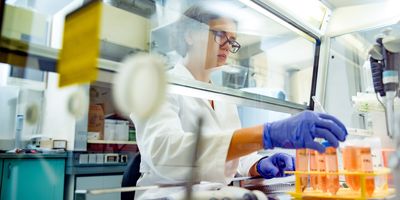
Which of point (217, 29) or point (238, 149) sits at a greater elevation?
point (217, 29)

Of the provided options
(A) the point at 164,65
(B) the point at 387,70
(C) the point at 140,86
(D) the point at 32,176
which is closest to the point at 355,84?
(B) the point at 387,70

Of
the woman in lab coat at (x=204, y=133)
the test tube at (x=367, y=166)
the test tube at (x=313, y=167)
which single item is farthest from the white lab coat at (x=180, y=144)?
the test tube at (x=367, y=166)

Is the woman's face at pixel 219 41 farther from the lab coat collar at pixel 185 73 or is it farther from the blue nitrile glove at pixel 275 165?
the blue nitrile glove at pixel 275 165

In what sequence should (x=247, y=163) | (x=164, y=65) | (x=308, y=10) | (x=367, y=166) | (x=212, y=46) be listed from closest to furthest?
(x=164, y=65) < (x=367, y=166) < (x=212, y=46) < (x=247, y=163) < (x=308, y=10)

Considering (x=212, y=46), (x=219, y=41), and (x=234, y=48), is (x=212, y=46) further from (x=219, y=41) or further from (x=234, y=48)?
(x=234, y=48)

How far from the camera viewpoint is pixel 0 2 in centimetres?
65

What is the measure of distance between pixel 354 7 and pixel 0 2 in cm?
209

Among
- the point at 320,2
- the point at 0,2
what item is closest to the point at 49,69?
the point at 0,2

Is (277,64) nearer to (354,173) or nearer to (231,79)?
(231,79)

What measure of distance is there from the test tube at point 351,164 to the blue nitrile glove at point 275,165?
496 mm

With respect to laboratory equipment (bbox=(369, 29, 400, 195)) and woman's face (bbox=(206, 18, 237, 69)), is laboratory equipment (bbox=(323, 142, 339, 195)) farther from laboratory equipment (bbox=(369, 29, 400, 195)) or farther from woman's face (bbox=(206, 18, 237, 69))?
woman's face (bbox=(206, 18, 237, 69))

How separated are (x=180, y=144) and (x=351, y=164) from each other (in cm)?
45

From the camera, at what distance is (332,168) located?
825 mm

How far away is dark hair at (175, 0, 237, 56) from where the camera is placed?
1.31 m
